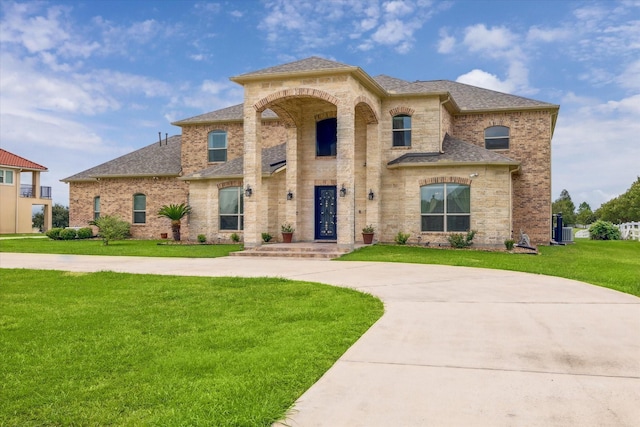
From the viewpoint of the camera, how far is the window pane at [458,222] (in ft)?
67.5

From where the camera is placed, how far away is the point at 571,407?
3.83 metres

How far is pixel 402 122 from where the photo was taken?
22266 millimetres

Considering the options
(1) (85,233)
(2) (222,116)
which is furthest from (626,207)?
(1) (85,233)

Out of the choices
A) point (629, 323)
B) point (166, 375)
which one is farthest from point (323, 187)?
point (166, 375)

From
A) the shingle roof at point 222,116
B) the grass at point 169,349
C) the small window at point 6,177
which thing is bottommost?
the grass at point 169,349

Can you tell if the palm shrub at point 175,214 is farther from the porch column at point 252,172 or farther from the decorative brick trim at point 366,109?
the decorative brick trim at point 366,109

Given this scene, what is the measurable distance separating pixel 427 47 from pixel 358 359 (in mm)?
18493

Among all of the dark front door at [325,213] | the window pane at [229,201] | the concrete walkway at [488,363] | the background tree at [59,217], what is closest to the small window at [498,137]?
the dark front door at [325,213]

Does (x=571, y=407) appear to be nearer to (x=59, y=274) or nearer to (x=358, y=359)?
(x=358, y=359)

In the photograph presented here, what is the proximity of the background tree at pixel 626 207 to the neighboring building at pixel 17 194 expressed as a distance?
193 feet

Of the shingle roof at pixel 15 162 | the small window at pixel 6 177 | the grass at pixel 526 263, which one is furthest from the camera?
the shingle roof at pixel 15 162

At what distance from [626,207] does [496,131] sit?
42.4 m

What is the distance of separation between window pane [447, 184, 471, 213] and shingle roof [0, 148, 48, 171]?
37.3 meters

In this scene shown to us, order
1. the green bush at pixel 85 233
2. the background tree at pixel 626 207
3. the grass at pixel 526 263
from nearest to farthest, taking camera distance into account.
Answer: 1. the grass at pixel 526 263
2. the green bush at pixel 85 233
3. the background tree at pixel 626 207
